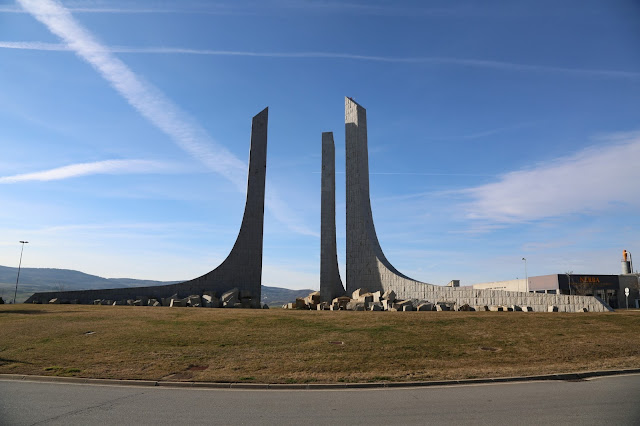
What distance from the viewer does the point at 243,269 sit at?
30.2 m

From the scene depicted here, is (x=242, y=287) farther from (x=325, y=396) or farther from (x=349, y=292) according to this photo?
(x=325, y=396)

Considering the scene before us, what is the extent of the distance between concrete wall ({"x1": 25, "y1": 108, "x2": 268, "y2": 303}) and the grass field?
10151 millimetres

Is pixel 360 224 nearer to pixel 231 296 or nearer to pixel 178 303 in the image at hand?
pixel 231 296

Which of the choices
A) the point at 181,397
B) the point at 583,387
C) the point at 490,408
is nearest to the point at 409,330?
the point at 583,387

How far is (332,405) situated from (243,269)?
23189 millimetres

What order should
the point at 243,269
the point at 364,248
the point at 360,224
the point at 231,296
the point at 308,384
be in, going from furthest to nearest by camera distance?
the point at 360,224 < the point at 243,269 < the point at 364,248 < the point at 231,296 < the point at 308,384

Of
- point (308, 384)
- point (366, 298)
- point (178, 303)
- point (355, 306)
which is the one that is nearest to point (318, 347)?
point (308, 384)

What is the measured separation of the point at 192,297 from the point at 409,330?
16043 millimetres

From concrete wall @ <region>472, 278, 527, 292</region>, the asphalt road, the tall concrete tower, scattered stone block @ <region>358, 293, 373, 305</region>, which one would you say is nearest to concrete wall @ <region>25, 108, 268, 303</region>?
the tall concrete tower

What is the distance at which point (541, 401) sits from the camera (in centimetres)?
773

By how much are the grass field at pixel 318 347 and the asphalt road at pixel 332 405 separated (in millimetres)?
1161

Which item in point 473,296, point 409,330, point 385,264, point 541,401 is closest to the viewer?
point 541,401

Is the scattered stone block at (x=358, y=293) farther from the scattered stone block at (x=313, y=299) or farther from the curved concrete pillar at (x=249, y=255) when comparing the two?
the curved concrete pillar at (x=249, y=255)

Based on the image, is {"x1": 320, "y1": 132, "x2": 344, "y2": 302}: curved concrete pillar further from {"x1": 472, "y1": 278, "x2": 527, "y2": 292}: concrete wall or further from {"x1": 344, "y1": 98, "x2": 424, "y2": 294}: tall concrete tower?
{"x1": 472, "y1": 278, "x2": 527, "y2": 292}: concrete wall
